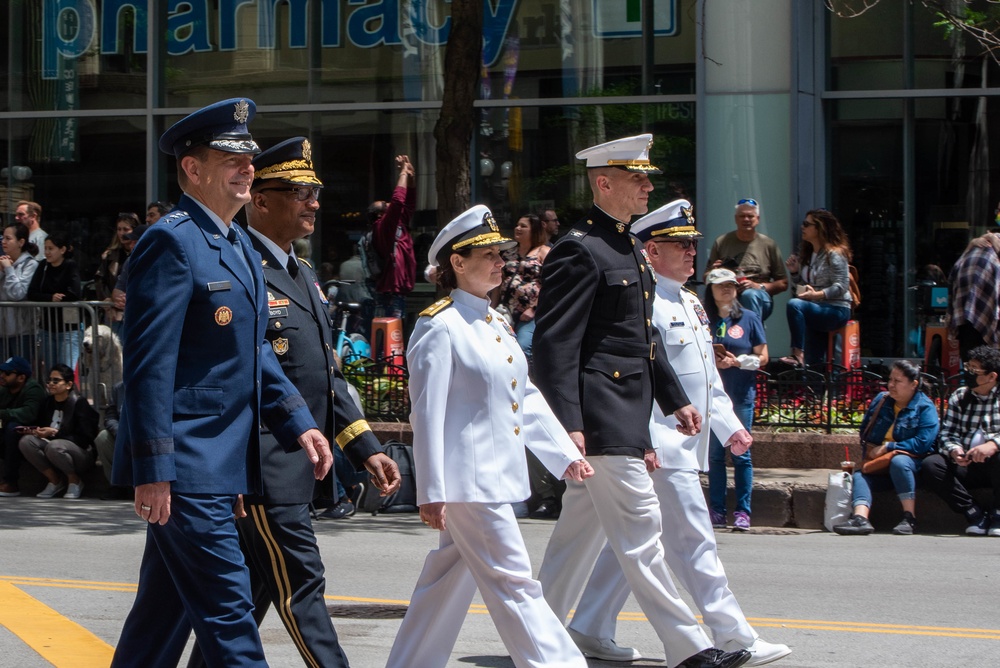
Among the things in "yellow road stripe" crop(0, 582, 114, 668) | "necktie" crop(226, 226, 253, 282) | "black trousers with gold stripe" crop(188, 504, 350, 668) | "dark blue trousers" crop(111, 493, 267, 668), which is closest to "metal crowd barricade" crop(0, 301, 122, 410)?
"yellow road stripe" crop(0, 582, 114, 668)

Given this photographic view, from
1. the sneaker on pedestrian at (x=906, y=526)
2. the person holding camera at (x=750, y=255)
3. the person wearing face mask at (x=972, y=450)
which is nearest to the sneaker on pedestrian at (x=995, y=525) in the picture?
the person wearing face mask at (x=972, y=450)

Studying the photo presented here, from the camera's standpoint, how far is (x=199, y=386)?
4.41 metres

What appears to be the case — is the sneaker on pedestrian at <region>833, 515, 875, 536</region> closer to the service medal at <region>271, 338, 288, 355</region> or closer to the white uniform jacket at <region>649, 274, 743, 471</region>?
the white uniform jacket at <region>649, 274, 743, 471</region>

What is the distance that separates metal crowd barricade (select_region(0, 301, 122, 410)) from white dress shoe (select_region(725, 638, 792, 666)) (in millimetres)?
7922

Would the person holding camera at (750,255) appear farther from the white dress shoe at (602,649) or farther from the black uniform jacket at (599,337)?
the white dress shoe at (602,649)

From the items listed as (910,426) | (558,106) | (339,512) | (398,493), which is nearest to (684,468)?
(910,426)

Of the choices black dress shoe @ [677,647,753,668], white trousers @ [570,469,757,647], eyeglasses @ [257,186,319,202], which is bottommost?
black dress shoe @ [677,647,753,668]

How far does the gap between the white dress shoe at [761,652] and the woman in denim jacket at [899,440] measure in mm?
4542

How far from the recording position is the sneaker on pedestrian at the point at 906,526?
10461 millimetres

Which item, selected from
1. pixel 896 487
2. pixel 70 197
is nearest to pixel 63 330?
pixel 70 197

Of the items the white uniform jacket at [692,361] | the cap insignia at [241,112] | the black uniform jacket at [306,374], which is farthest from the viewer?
the white uniform jacket at [692,361]

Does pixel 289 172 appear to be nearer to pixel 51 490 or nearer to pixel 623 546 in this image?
pixel 623 546

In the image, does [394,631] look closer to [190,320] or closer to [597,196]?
[597,196]

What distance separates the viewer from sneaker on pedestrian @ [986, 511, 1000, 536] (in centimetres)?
1040
